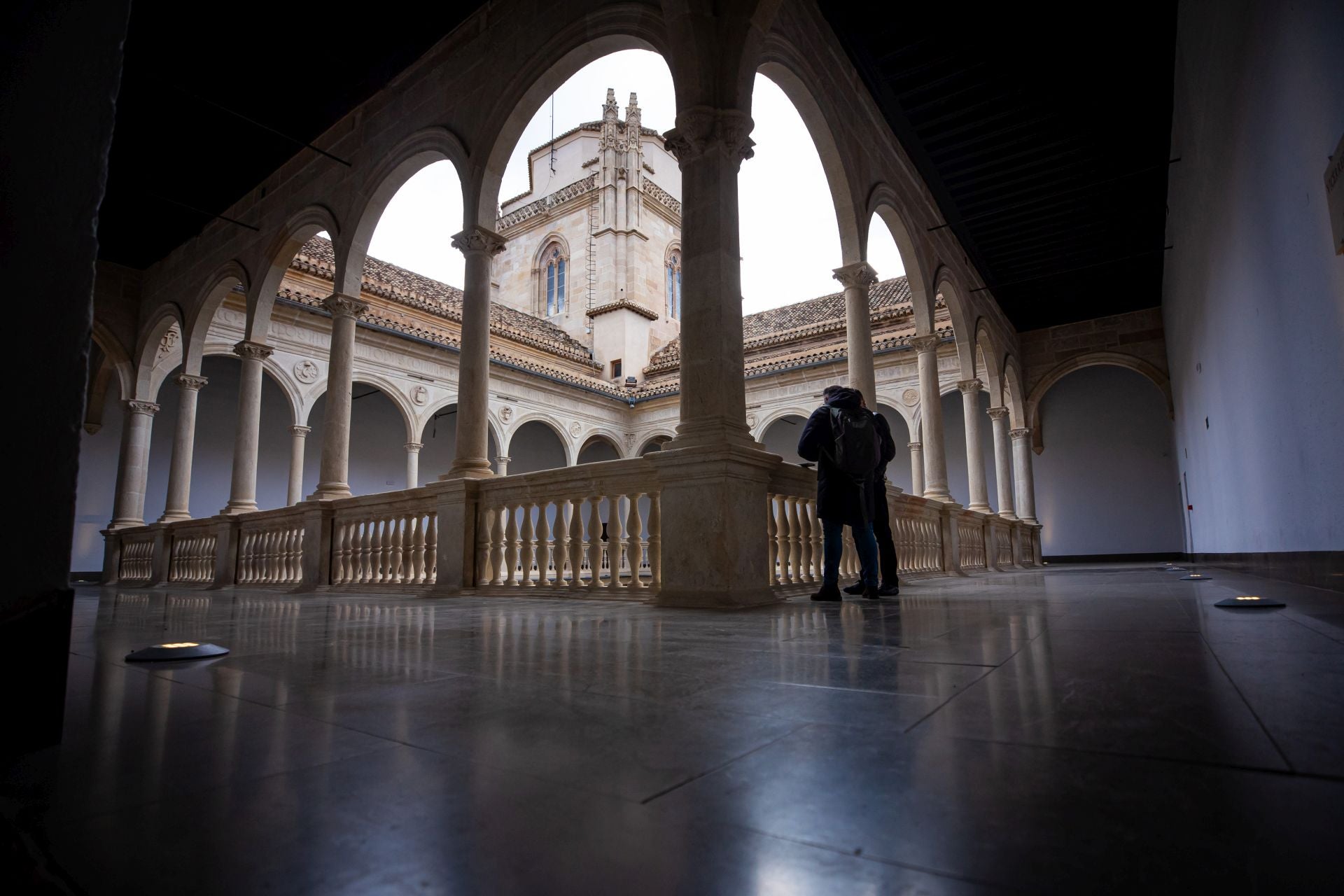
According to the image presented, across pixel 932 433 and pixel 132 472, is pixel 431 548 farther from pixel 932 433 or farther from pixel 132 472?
pixel 132 472

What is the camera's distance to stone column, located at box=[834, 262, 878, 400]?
8.45m

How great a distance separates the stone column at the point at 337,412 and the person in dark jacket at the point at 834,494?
19.9 feet

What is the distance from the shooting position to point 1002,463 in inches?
603

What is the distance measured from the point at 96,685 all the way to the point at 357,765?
4.73 ft

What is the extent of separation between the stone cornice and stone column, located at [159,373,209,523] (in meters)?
15.8

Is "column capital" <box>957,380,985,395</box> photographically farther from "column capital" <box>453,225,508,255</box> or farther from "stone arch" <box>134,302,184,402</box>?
"stone arch" <box>134,302,184,402</box>

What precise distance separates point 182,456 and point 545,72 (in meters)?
9.52

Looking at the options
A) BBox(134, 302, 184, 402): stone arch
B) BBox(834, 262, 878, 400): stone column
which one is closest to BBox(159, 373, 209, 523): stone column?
BBox(134, 302, 184, 402): stone arch

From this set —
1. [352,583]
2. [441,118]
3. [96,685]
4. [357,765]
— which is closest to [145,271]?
[441,118]

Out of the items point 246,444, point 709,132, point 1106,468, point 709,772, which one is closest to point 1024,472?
point 1106,468

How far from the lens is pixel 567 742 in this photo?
1.37 metres

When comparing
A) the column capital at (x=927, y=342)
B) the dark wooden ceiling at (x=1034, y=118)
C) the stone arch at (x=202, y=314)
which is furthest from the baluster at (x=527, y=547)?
the stone arch at (x=202, y=314)

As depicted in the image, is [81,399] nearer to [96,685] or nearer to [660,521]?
[96,685]

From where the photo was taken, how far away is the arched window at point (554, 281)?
97.5 feet
